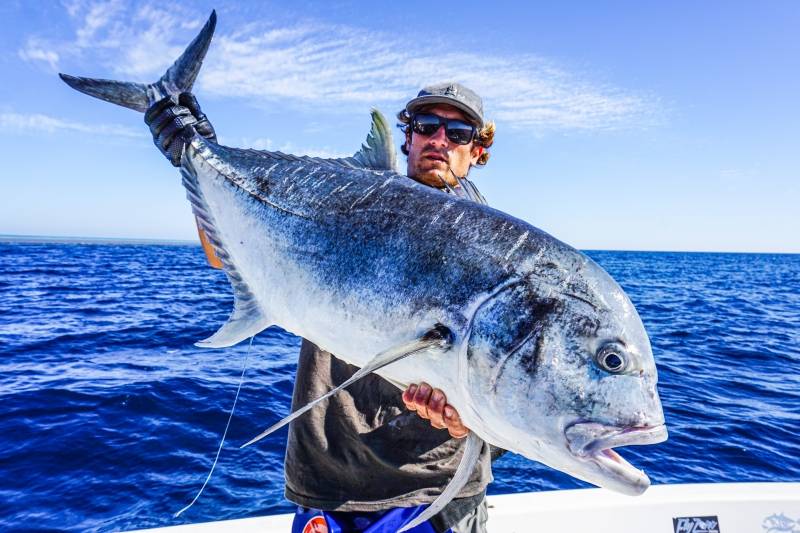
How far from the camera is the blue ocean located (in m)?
5.63

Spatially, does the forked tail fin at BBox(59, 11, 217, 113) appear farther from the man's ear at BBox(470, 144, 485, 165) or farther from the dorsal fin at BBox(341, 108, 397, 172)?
the man's ear at BBox(470, 144, 485, 165)

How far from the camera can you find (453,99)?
3.36 metres

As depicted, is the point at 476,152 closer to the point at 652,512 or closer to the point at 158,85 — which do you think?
the point at 158,85

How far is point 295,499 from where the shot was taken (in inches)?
116

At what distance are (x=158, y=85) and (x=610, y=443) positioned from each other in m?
3.26

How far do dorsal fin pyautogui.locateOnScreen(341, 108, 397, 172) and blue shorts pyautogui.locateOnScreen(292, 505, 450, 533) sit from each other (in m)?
1.89

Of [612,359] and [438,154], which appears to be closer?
[612,359]

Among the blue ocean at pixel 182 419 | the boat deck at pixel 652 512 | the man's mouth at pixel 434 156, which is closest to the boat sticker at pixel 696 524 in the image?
the boat deck at pixel 652 512

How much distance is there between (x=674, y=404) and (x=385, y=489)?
8643 millimetres

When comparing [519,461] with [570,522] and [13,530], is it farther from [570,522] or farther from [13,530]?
[13,530]

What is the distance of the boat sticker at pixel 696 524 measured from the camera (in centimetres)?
464

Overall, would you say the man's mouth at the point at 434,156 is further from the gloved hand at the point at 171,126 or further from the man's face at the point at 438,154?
the gloved hand at the point at 171,126

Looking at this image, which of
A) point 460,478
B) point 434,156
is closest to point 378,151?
point 434,156

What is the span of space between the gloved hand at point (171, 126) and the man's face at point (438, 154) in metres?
1.35
